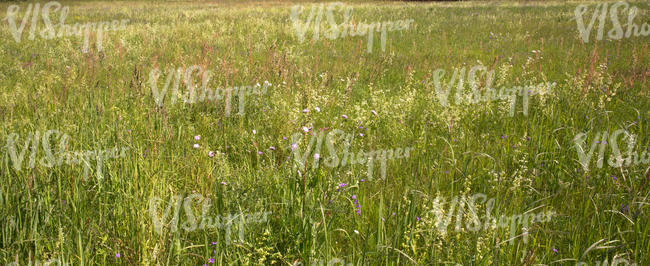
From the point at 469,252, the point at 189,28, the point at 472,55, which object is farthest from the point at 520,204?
the point at 189,28

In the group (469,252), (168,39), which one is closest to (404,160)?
(469,252)

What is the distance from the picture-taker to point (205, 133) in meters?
3.52

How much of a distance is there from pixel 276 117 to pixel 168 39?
5925 mm

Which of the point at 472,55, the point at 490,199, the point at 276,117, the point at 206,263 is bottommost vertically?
the point at 206,263

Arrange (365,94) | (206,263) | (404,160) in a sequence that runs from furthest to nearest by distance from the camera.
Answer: (365,94) < (404,160) < (206,263)

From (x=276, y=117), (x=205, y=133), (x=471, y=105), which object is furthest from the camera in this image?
(x=471, y=105)

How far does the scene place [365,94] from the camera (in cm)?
491

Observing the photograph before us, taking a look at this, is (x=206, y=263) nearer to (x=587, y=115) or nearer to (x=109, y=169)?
(x=109, y=169)

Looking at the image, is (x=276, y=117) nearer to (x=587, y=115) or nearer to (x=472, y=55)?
(x=587, y=115)

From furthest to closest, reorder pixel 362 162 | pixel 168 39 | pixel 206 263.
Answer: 1. pixel 168 39
2. pixel 362 162
3. pixel 206 263

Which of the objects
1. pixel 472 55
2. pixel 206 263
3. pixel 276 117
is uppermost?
pixel 472 55

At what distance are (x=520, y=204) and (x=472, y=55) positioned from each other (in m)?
5.73

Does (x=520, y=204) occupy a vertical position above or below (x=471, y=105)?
below

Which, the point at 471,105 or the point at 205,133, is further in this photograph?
the point at 471,105
